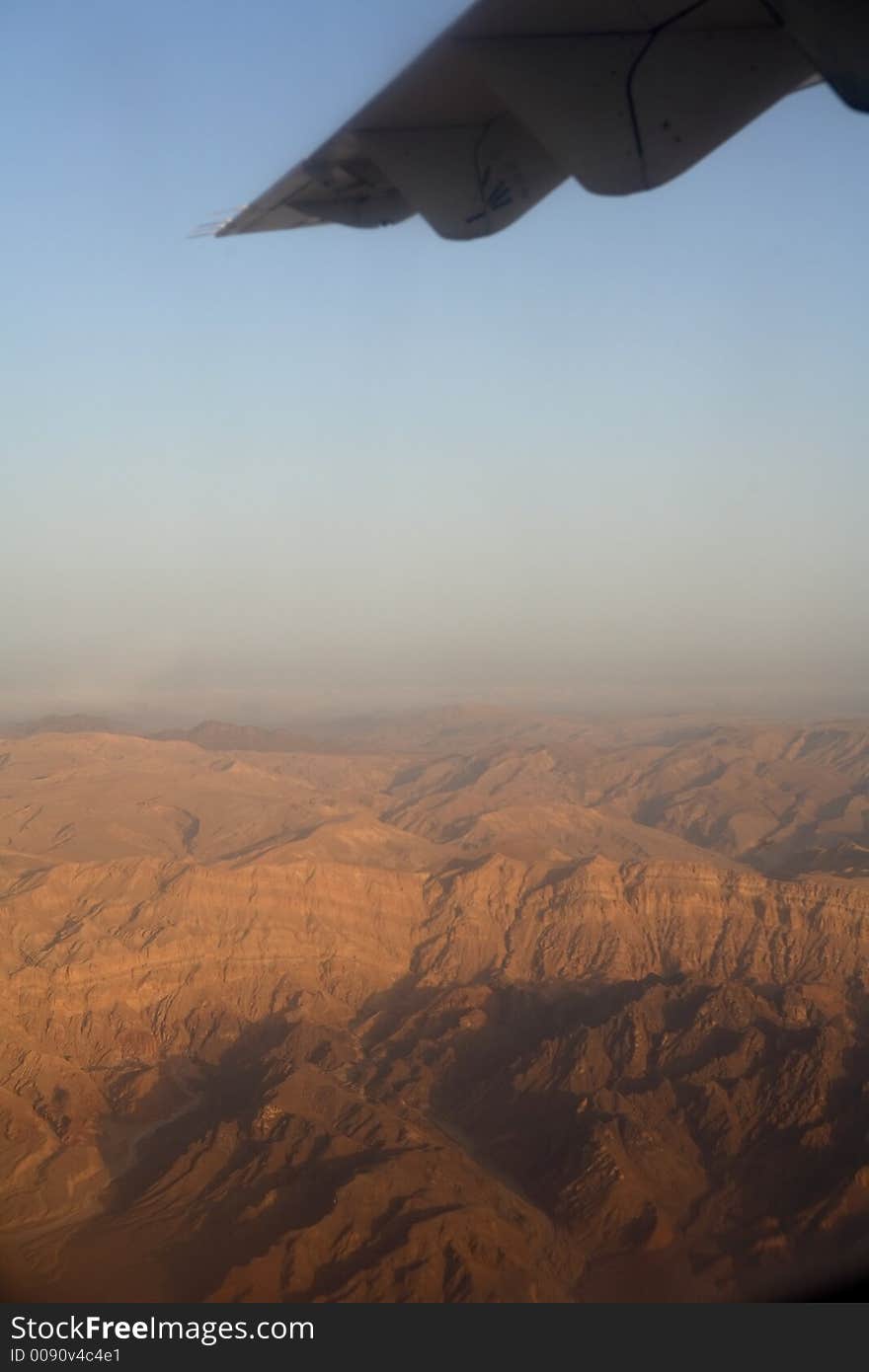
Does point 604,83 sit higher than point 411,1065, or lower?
higher

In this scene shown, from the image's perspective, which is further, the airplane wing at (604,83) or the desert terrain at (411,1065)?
the desert terrain at (411,1065)

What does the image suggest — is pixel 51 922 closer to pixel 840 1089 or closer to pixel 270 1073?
pixel 270 1073

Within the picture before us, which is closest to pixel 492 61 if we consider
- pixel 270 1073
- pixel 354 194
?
pixel 354 194

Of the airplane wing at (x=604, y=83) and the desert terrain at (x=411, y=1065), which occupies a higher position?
the airplane wing at (x=604, y=83)

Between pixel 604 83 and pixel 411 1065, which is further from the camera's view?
pixel 411 1065

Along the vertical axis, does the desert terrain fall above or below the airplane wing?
below
